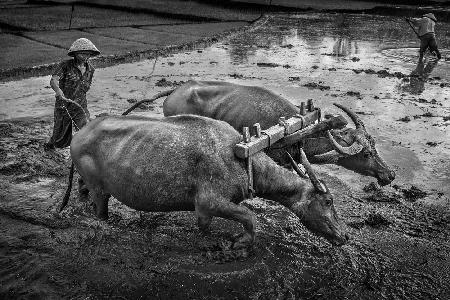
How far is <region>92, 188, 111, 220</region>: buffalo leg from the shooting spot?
4.27 metres

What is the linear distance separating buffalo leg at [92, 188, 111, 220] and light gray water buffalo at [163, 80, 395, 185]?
1.72 metres

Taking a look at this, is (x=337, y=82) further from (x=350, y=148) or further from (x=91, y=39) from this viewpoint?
(x=91, y=39)

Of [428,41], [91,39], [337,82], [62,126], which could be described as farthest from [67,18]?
[62,126]

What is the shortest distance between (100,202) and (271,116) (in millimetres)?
2153

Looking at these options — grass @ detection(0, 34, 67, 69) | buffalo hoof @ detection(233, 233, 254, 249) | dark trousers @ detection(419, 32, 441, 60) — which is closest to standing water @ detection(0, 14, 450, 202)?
dark trousers @ detection(419, 32, 441, 60)

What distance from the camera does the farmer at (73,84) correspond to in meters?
5.27

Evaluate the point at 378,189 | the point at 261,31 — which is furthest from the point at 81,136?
the point at 261,31

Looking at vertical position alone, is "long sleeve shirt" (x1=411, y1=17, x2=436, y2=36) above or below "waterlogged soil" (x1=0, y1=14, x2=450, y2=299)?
above

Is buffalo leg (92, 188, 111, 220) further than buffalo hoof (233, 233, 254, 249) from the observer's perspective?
Yes

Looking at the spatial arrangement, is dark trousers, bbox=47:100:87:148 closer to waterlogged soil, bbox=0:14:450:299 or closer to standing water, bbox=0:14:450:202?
waterlogged soil, bbox=0:14:450:299

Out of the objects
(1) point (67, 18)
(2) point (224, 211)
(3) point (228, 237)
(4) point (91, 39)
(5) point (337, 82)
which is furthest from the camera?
(1) point (67, 18)

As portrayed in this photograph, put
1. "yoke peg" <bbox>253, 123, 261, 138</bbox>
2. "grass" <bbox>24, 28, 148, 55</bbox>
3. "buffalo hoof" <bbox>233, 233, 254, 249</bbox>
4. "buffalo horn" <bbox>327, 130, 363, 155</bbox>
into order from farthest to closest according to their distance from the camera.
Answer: "grass" <bbox>24, 28, 148, 55</bbox> → "buffalo horn" <bbox>327, 130, 363, 155</bbox> → "buffalo hoof" <bbox>233, 233, 254, 249</bbox> → "yoke peg" <bbox>253, 123, 261, 138</bbox>

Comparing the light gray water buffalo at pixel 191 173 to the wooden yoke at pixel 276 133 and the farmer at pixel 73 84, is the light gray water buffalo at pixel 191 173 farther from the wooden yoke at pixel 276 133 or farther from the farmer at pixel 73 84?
the farmer at pixel 73 84

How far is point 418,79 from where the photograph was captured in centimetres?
1108
